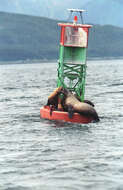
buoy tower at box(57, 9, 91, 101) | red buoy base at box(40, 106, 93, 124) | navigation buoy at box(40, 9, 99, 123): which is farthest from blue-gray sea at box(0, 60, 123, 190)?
buoy tower at box(57, 9, 91, 101)

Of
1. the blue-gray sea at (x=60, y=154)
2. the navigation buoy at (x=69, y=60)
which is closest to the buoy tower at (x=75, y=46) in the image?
the navigation buoy at (x=69, y=60)

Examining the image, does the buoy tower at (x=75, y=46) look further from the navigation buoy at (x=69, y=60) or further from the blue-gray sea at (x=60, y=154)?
the blue-gray sea at (x=60, y=154)

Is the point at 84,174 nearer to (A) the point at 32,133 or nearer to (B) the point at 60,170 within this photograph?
(B) the point at 60,170

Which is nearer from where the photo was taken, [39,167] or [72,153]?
[39,167]

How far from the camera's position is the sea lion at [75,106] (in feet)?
116

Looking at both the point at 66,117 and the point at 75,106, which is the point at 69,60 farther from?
the point at 66,117

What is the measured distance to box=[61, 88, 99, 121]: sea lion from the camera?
35.2m

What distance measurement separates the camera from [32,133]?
108 ft

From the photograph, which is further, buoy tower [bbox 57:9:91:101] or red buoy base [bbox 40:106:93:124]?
buoy tower [bbox 57:9:91:101]

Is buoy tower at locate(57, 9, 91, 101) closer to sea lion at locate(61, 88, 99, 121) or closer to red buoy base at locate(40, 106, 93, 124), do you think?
sea lion at locate(61, 88, 99, 121)

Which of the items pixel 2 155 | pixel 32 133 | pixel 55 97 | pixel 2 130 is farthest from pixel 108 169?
pixel 55 97

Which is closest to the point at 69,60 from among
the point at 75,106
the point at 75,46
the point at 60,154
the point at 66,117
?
the point at 75,46

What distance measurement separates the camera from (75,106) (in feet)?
117

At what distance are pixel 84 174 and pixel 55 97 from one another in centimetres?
1520
